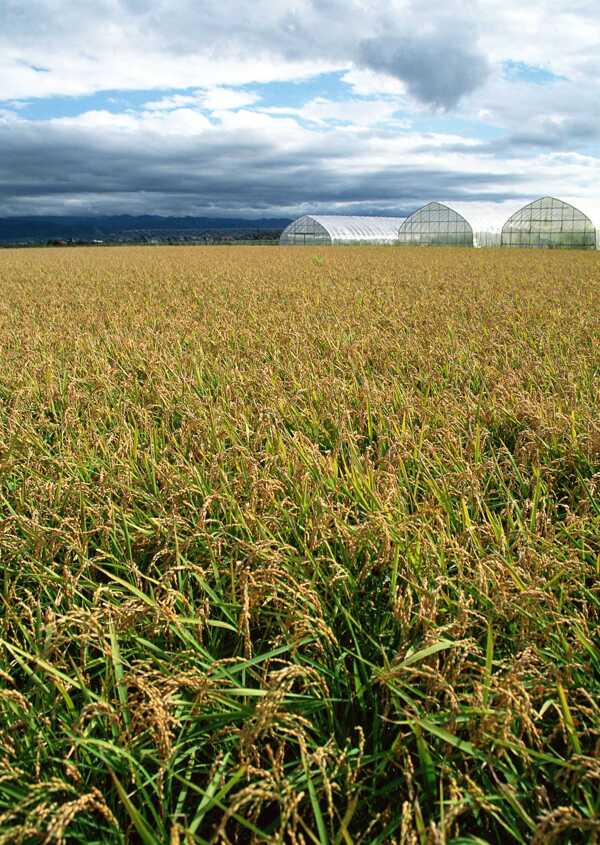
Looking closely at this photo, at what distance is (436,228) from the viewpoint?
1773 inches

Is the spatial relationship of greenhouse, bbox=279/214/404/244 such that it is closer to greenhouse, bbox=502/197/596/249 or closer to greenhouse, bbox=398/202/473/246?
greenhouse, bbox=398/202/473/246

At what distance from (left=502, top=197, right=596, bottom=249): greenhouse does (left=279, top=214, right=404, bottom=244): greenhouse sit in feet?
33.7

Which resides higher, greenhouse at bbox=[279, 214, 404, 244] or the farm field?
greenhouse at bbox=[279, 214, 404, 244]

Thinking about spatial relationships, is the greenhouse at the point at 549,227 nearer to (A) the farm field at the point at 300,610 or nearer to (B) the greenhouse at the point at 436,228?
(B) the greenhouse at the point at 436,228

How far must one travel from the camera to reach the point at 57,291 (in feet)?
41.1

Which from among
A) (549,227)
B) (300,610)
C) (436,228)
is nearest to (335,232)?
(436,228)

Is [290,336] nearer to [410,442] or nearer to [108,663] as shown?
[410,442]

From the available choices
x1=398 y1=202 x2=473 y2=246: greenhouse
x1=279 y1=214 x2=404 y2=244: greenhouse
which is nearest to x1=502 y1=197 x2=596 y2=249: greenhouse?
x1=398 y1=202 x2=473 y2=246: greenhouse

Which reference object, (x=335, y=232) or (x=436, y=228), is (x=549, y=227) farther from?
(x=335, y=232)

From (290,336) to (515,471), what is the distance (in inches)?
147

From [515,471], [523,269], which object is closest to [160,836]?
[515,471]

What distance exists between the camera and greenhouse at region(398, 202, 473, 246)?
43062 millimetres

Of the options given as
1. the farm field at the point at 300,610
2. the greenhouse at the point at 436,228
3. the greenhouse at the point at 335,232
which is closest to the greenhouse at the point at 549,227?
the greenhouse at the point at 436,228

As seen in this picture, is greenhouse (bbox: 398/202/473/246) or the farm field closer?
the farm field
